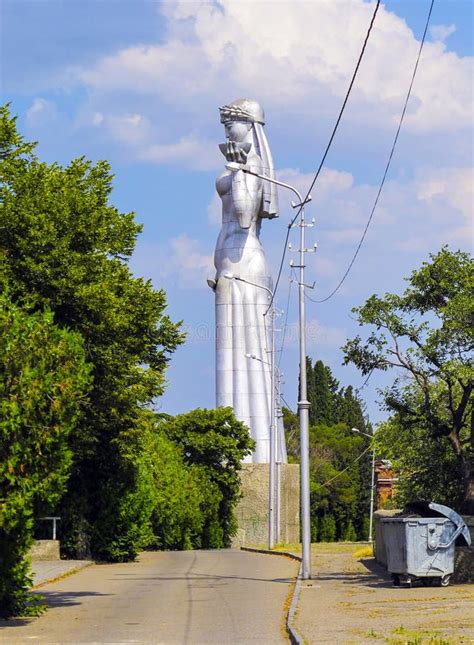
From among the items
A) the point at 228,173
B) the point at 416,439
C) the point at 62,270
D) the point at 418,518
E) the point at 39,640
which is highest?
the point at 228,173

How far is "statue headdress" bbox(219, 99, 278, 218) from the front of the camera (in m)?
73.6

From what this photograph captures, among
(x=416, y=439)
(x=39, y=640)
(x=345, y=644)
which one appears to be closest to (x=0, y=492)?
(x=39, y=640)

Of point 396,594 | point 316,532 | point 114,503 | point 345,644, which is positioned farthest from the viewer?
point 316,532

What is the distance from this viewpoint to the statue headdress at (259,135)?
7356cm

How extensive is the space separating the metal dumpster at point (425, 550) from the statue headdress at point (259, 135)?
50442mm

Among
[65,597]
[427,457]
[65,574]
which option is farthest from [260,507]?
[65,597]

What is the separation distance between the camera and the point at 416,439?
29.3 m

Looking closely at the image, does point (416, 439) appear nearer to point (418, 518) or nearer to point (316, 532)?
point (418, 518)

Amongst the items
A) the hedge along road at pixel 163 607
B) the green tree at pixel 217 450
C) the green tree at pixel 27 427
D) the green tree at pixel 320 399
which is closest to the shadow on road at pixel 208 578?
the hedge along road at pixel 163 607

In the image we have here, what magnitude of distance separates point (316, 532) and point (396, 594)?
72676 mm

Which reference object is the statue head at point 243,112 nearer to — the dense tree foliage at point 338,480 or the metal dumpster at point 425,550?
the dense tree foliage at point 338,480

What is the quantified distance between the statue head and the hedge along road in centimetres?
4427

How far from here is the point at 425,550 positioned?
78.4 ft

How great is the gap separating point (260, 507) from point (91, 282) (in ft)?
150
